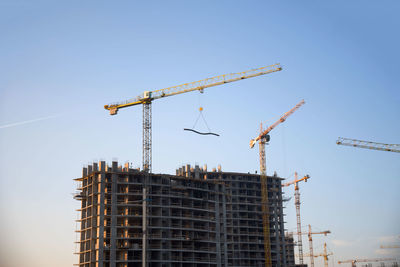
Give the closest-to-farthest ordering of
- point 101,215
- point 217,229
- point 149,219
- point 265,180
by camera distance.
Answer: point 101,215
point 149,219
point 217,229
point 265,180

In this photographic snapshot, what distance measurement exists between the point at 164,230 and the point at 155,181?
12.3 m

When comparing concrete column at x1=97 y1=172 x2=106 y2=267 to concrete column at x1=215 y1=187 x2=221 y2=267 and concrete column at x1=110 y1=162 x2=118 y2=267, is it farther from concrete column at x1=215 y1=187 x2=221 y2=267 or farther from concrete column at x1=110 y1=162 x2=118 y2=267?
concrete column at x1=215 y1=187 x2=221 y2=267

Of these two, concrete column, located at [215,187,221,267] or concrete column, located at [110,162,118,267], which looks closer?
concrete column, located at [110,162,118,267]

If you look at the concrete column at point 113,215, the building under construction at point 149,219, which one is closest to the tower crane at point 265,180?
the building under construction at point 149,219

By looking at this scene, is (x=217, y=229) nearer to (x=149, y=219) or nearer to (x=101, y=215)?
(x=149, y=219)

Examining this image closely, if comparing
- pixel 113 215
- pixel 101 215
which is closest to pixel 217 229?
pixel 113 215

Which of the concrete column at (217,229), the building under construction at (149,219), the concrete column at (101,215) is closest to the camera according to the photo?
the concrete column at (101,215)

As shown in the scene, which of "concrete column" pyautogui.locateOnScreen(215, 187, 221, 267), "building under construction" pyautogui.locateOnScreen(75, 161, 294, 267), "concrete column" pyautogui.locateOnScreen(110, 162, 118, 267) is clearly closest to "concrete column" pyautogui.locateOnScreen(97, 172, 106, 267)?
"building under construction" pyautogui.locateOnScreen(75, 161, 294, 267)

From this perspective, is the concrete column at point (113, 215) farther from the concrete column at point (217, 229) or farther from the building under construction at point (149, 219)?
the concrete column at point (217, 229)

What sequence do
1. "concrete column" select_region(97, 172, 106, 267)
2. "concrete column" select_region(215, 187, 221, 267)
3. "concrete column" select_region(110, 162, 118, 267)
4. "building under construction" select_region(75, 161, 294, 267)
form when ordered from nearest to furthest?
"concrete column" select_region(97, 172, 106, 267) → "concrete column" select_region(110, 162, 118, 267) → "building under construction" select_region(75, 161, 294, 267) → "concrete column" select_region(215, 187, 221, 267)

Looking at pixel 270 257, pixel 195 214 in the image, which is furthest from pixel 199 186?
pixel 270 257

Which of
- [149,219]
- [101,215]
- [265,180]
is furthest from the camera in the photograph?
[265,180]

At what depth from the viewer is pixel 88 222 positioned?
395 feet

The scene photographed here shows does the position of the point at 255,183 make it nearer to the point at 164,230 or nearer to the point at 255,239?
the point at 255,239
